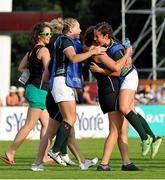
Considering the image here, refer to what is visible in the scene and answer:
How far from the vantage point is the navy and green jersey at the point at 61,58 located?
1365 cm

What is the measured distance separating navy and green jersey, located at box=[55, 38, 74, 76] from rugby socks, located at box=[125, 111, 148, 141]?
1063 mm

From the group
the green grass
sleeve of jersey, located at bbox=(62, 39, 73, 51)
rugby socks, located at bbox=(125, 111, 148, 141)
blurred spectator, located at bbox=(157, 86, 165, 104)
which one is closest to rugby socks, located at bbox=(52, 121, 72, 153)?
the green grass

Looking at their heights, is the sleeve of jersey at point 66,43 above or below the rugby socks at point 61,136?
above

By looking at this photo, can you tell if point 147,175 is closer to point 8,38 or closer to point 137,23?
point 8,38

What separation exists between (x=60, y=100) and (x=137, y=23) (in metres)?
55.7

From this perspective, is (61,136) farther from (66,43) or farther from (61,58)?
(66,43)

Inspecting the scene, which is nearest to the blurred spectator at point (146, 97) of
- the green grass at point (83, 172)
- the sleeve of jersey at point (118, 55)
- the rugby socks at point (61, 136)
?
the green grass at point (83, 172)

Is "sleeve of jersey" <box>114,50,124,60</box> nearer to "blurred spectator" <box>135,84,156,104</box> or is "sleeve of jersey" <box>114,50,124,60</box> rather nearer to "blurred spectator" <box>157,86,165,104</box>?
"blurred spectator" <box>135,84,156,104</box>

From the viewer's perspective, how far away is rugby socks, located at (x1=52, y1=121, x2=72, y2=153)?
44.7ft

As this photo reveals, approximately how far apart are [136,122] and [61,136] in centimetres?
110

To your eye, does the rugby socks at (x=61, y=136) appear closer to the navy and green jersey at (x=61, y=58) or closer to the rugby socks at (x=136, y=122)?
the navy and green jersey at (x=61, y=58)

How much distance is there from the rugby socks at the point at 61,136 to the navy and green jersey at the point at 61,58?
705 mm

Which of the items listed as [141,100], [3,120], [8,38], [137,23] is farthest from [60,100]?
[137,23]

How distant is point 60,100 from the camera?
539 inches
